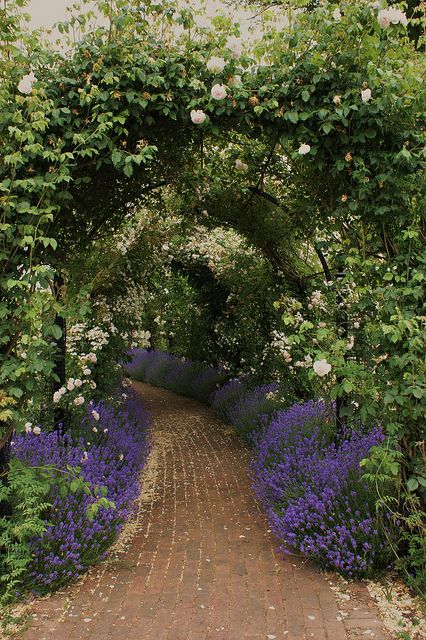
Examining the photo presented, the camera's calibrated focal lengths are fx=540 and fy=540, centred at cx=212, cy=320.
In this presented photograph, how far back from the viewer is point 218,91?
318cm

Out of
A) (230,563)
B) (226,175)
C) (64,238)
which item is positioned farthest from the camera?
(226,175)

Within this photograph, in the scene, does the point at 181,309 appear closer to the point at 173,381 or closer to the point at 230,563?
the point at 173,381

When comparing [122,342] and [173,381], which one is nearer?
[122,342]

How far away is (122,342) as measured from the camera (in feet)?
22.6

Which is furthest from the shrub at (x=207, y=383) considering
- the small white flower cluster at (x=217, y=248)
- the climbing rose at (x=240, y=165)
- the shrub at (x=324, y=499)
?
the climbing rose at (x=240, y=165)

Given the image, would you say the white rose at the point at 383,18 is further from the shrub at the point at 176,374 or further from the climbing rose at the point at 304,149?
the shrub at the point at 176,374

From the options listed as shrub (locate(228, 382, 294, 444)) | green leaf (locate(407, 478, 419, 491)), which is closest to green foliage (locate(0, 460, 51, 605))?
green leaf (locate(407, 478, 419, 491))

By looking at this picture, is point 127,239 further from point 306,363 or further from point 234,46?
point 234,46

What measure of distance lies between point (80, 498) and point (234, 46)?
3.13 meters

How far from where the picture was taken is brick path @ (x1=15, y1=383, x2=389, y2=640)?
2889mm

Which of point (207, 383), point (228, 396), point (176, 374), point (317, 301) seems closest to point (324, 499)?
point (317, 301)

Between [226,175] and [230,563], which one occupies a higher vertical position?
[226,175]

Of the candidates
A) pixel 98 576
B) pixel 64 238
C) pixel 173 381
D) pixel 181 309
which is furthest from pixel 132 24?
pixel 173 381

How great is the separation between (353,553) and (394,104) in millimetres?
2751
